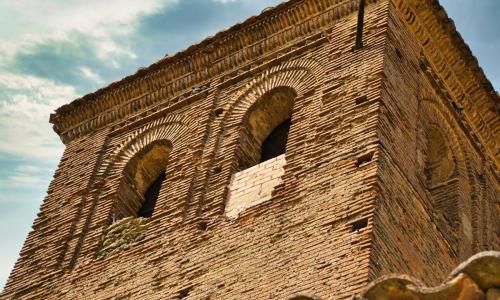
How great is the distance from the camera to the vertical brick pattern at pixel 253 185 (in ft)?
44.0

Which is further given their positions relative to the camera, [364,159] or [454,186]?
[454,186]

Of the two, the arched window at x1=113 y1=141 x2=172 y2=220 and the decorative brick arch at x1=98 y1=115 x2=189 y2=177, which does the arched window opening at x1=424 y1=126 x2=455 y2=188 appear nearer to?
the decorative brick arch at x1=98 y1=115 x2=189 y2=177

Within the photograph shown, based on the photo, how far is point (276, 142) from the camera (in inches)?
599

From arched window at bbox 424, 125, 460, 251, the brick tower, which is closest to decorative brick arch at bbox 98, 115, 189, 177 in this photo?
the brick tower

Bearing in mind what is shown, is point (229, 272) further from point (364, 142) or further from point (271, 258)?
point (364, 142)

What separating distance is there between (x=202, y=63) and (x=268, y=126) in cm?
168

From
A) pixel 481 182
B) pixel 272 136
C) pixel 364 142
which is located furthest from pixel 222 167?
pixel 481 182

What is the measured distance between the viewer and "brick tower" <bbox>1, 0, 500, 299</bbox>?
478 inches

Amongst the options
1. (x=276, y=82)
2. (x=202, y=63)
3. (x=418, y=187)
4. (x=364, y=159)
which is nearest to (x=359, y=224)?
(x=364, y=159)

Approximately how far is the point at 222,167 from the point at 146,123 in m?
2.48

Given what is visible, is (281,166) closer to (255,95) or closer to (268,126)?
(268,126)

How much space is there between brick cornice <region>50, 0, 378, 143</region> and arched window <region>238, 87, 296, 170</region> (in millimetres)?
753

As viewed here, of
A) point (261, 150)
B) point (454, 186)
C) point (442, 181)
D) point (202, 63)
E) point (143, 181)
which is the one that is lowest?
point (454, 186)

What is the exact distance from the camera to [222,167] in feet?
47.5
